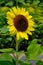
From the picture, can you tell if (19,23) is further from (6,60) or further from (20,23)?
(6,60)

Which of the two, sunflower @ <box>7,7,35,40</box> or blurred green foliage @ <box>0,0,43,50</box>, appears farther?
blurred green foliage @ <box>0,0,43,50</box>

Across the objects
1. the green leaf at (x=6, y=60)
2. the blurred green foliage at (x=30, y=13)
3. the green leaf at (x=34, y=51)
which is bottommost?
the blurred green foliage at (x=30, y=13)

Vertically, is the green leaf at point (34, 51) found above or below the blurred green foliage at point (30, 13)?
above

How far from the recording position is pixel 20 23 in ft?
5.07

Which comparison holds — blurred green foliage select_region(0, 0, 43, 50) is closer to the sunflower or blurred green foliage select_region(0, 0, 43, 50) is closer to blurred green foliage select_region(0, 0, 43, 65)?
blurred green foliage select_region(0, 0, 43, 65)

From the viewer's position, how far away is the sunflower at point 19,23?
5.02ft

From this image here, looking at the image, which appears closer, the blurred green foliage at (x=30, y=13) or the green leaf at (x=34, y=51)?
the green leaf at (x=34, y=51)

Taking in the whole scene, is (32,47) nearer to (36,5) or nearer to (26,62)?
(26,62)

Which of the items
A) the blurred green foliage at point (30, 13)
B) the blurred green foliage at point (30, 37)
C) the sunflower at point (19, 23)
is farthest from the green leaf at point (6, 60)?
the blurred green foliage at point (30, 13)

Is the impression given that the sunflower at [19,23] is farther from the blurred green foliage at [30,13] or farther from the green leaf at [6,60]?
→ the blurred green foliage at [30,13]

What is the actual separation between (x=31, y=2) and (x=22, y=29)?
5.18 m

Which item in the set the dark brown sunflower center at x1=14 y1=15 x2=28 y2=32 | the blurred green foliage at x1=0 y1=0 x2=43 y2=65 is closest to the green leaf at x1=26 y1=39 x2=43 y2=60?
the blurred green foliage at x1=0 y1=0 x2=43 y2=65

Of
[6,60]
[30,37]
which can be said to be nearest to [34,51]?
[6,60]

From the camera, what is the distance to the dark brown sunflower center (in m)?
1.53
